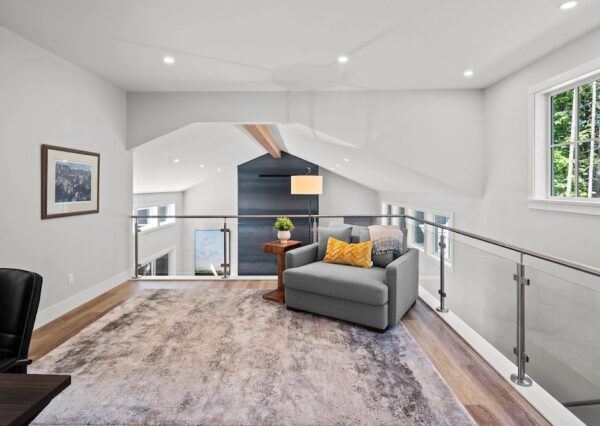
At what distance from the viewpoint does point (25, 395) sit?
0.99 meters

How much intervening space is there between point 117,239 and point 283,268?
2.26 metres

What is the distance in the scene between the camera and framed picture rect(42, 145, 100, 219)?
11.0ft

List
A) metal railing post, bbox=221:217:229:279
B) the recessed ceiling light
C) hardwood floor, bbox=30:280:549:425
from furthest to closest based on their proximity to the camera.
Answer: metal railing post, bbox=221:217:229:279
the recessed ceiling light
hardwood floor, bbox=30:280:549:425

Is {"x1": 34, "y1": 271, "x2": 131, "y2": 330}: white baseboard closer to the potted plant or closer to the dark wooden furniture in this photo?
the potted plant

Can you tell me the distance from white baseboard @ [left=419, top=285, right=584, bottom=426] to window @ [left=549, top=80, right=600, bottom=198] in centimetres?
161

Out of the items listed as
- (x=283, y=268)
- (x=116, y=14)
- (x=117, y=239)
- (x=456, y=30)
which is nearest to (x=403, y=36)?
(x=456, y=30)

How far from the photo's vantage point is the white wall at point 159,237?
18.5ft

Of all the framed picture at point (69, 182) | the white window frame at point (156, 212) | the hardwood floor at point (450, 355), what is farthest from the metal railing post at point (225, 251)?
the white window frame at point (156, 212)

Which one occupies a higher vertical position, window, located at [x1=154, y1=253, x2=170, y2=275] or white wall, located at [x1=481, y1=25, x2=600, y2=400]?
white wall, located at [x1=481, y1=25, x2=600, y2=400]

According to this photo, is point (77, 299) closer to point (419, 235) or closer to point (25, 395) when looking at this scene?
point (25, 395)

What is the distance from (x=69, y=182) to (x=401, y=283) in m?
3.44

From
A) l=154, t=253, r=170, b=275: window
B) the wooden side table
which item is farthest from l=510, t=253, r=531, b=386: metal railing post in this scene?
l=154, t=253, r=170, b=275: window

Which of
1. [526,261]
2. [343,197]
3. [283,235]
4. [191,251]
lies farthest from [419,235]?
[343,197]

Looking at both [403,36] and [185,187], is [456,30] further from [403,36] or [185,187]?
[185,187]
